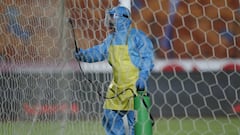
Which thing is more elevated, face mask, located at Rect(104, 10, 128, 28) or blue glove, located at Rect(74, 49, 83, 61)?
face mask, located at Rect(104, 10, 128, 28)

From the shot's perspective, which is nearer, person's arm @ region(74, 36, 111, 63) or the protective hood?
the protective hood

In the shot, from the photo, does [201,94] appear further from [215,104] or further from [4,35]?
[4,35]

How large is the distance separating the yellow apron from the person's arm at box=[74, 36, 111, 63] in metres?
0.04

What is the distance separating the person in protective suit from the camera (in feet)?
10.4

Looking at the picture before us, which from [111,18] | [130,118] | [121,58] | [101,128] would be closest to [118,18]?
[111,18]

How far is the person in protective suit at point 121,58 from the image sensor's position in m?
3.18

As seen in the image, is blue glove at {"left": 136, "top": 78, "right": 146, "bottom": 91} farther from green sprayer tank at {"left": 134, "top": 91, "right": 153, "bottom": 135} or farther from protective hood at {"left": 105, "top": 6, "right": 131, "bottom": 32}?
protective hood at {"left": 105, "top": 6, "right": 131, "bottom": 32}

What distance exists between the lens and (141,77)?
3.05m

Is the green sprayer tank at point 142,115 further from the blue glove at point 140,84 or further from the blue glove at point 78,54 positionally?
the blue glove at point 78,54

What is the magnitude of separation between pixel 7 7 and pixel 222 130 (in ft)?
7.33

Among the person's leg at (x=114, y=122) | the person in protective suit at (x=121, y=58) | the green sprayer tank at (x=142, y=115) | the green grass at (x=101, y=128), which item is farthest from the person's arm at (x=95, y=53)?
the green sprayer tank at (x=142, y=115)

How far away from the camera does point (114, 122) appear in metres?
3.27

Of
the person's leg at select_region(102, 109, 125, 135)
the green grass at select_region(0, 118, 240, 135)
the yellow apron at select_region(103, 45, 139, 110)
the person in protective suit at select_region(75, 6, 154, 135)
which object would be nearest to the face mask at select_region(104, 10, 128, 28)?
the person in protective suit at select_region(75, 6, 154, 135)

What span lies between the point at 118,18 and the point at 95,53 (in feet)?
0.90
